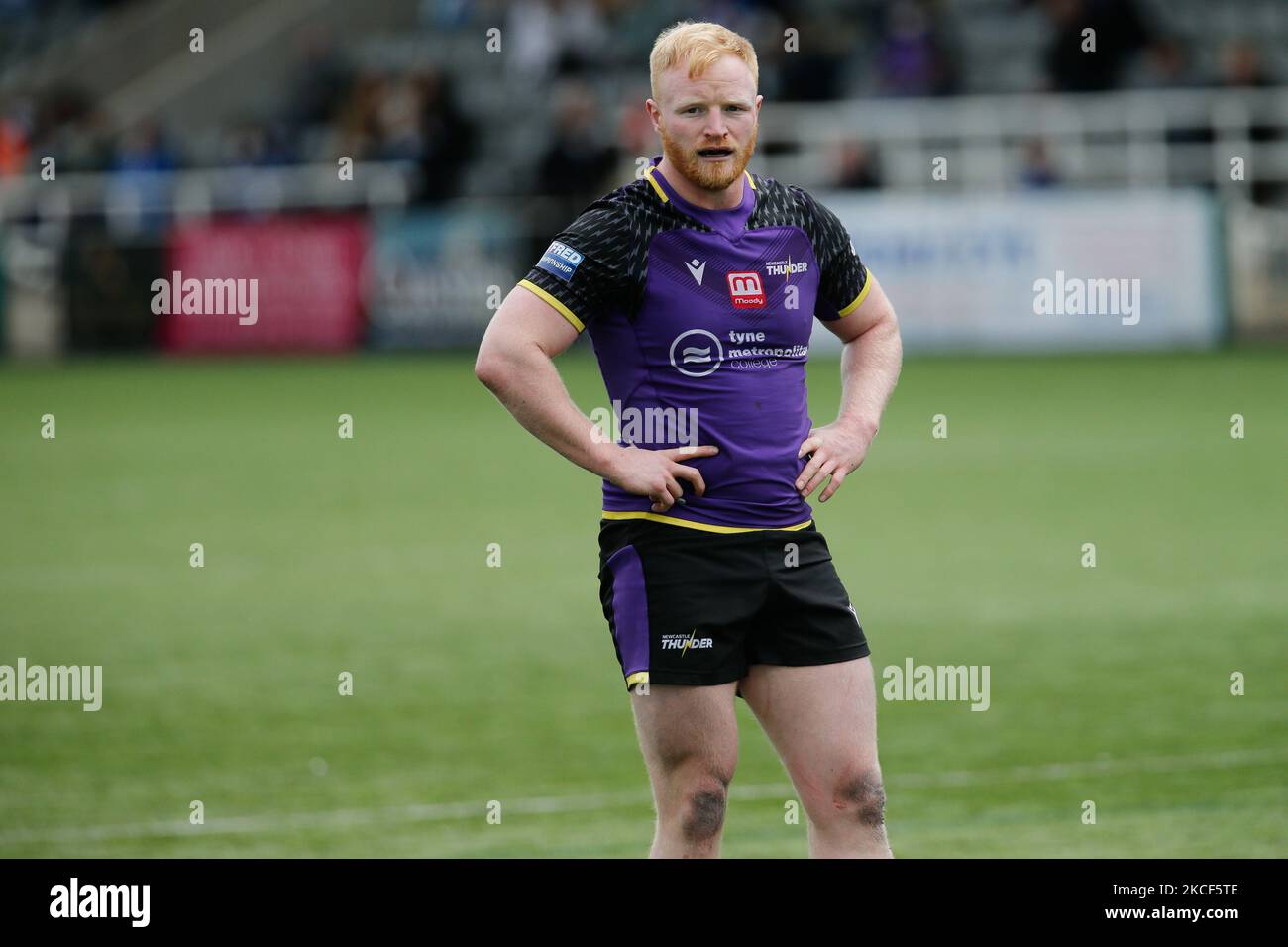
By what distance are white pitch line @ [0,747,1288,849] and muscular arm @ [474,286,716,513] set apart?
9.51 ft

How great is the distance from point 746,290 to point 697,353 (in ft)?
0.66

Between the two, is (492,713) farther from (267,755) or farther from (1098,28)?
(1098,28)

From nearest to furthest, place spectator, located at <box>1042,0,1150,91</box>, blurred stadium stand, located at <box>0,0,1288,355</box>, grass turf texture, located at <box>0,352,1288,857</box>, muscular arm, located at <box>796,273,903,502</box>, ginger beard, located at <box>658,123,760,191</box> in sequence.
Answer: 1. ginger beard, located at <box>658,123,760,191</box>
2. muscular arm, located at <box>796,273,903,502</box>
3. grass turf texture, located at <box>0,352,1288,857</box>
4. blurred stadium stand, located at <box>0,0,1288,355</box>
5. spectator, located at <box>1042,0,1150,91</box>

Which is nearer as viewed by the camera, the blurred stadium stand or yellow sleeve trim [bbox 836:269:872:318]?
yellow sleeve trim [bbox 836:269:872:318]

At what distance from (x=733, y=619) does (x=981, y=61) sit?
26.7 meters

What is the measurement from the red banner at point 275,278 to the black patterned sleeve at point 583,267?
918 inches

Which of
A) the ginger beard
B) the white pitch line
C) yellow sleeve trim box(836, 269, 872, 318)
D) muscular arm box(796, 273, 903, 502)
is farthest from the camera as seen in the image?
the white pitch line

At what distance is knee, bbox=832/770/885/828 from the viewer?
533 centimetres

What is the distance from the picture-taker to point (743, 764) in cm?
870

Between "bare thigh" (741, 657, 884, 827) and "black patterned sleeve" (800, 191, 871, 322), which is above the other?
"black patterned sleeve" (800, 191, 871, 322)

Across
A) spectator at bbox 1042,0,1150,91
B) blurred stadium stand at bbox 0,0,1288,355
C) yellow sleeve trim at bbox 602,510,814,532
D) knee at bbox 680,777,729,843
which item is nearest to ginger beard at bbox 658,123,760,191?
yellow sleeve trim at bbox 602,510,814,532

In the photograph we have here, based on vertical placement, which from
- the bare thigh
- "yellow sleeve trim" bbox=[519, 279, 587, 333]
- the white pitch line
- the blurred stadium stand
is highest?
the blurred stadium stand

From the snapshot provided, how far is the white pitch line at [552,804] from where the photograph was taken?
766 centimetres

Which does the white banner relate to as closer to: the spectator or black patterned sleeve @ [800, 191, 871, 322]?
the spectator
